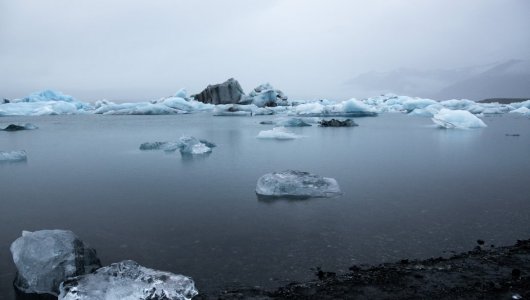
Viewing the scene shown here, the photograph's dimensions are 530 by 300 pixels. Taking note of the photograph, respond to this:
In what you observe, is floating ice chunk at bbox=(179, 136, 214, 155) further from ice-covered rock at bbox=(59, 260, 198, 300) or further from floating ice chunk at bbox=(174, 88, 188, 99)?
floating ice chunk at bbox=(174, 88, 188, 99)

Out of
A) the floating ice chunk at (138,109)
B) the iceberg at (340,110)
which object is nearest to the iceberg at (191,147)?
the iceberg at (340,110)

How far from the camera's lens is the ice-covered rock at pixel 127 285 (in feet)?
7.94

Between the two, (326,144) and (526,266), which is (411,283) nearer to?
(526,266)

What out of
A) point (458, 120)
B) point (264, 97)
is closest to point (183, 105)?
point (264, 97)

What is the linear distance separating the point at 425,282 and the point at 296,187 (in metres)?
2.65

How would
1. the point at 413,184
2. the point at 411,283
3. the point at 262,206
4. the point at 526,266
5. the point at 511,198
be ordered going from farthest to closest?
the point at 413,184
the point at 511,198
the point at 262,206
the point at 526,266
the point at 411,283

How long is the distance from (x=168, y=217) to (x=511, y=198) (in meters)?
4.35

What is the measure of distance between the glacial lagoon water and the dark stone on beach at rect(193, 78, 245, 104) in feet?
104

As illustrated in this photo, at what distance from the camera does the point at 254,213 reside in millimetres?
4457

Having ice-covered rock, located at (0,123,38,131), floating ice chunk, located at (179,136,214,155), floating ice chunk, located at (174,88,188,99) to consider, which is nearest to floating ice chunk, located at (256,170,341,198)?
floating ice chunk, located at (179,136,214,155)

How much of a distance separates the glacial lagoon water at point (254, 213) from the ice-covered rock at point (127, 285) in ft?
0.74

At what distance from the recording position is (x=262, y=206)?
4.74 m

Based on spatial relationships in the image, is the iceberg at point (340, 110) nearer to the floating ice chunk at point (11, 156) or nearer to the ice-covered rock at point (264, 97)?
the ice-covered rock at point (264, 97)

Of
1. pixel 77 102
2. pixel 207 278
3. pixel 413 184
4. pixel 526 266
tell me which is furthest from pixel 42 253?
pixel 77 102
